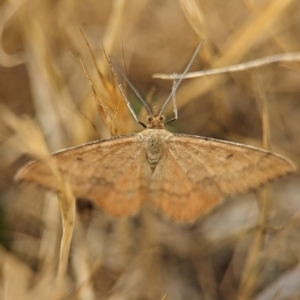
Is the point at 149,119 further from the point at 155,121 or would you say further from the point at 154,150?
the point at 154,150

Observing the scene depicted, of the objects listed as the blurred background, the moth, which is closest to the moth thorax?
the moth

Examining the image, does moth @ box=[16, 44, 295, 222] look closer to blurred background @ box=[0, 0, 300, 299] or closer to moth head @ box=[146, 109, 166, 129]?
moth head @ box=[146, 109, 166, 129]

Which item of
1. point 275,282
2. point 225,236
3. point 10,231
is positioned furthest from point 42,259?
point 275,282

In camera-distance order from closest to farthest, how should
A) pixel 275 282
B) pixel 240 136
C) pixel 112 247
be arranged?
pixel 275 282 < pixel 112 247 < pixel 240 136

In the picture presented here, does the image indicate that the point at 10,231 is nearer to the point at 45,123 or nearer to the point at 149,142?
the point at 45,123

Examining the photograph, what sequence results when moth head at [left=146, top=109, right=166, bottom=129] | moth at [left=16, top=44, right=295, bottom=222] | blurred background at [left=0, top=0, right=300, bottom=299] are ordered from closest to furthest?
moth at [left=16, top=44, right=295, bottom=222]
moth head at [left=146, top=109, right=166, bottom=129]
blurred background at [left=0, top=0, right=300, bottom=299]

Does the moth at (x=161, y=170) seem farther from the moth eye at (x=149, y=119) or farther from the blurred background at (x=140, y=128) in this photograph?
the blurred background at (x=140, y=128)

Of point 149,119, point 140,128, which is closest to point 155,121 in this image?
point 149,119
